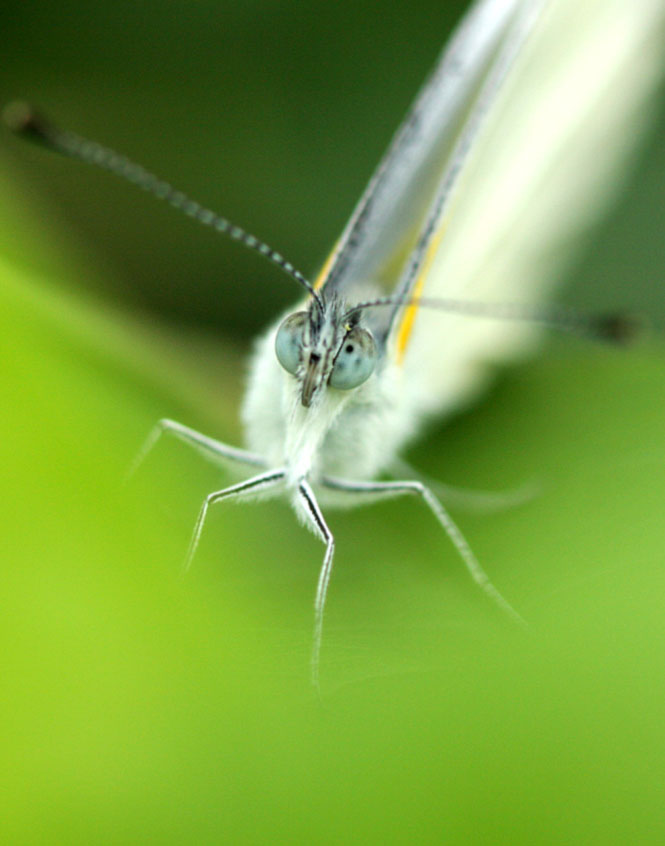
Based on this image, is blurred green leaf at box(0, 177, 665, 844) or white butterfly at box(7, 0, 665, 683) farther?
white butterfly at box(7, 0, 665, 683)

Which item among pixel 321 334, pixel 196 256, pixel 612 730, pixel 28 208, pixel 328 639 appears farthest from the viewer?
pixel 196 256

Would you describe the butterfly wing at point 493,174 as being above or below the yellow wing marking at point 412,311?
above

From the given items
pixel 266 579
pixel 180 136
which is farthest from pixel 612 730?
pixel 180 136

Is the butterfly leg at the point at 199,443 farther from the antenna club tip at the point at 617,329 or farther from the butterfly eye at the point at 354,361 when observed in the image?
the antenna club tip at the point at 617,329

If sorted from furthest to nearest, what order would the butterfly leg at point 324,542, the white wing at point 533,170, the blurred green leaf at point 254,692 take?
the white wing at point 533,170 → the butterfly leg at point 324,542 → the blurred green leaf at point 254,692

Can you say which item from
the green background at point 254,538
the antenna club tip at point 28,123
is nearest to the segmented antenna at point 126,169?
the antenna club tip at point 28,123

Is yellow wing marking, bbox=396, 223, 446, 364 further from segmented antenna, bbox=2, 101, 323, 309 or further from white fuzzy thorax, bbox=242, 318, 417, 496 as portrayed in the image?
segmented antenna, bbox=2, 101, 323, 309

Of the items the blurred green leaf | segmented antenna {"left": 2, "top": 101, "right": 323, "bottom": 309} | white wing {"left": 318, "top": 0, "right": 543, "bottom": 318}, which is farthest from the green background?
white wing {"left": 318, "top": 0, "right": 543, "bottom": 318}

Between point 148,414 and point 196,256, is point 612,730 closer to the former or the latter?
point 148,414
